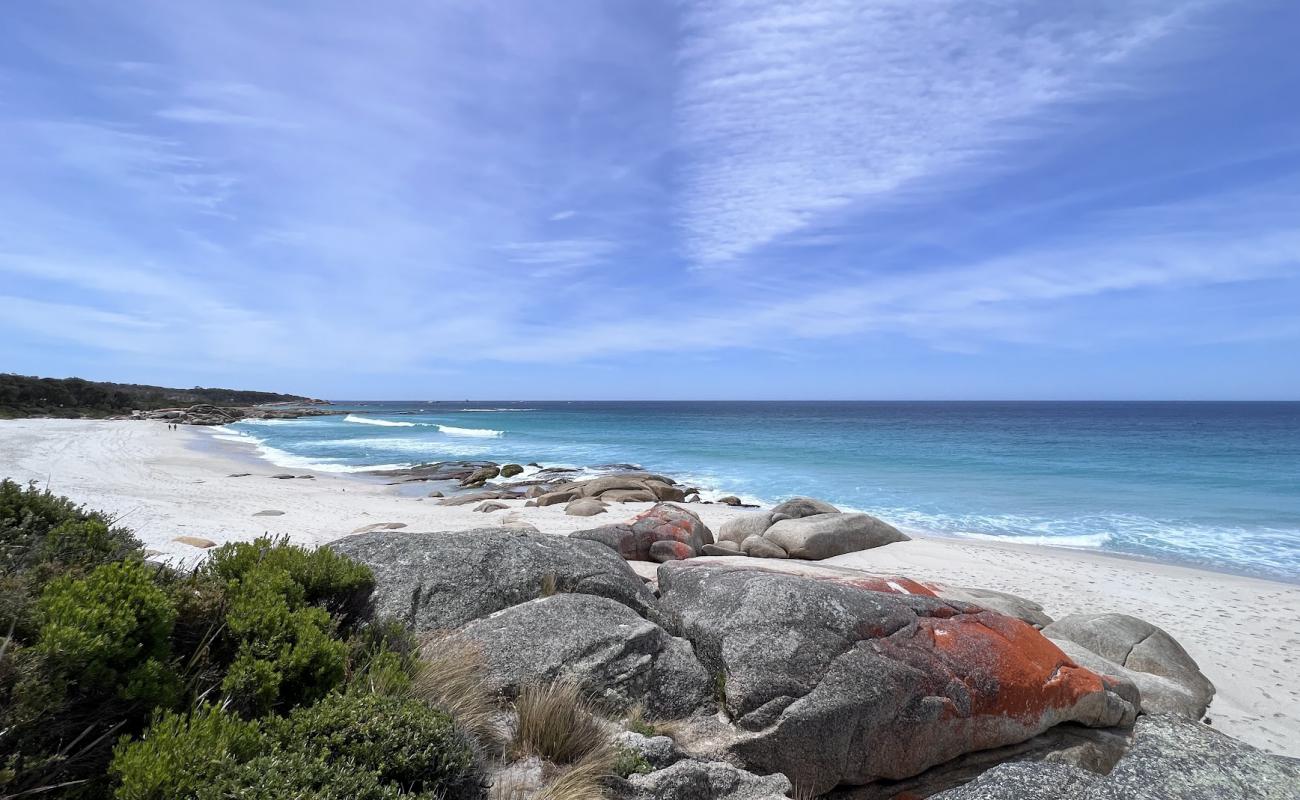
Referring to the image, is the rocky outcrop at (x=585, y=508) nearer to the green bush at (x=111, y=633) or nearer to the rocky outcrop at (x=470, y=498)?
the rocky outcrop at (x=470, y=498)

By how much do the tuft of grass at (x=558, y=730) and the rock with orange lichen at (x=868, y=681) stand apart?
1.13 m

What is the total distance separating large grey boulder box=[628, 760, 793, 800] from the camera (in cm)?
429

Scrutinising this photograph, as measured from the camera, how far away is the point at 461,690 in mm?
4785

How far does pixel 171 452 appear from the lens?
3434 cm

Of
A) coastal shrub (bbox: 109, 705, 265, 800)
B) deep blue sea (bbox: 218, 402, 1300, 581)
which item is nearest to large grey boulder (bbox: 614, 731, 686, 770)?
coastal shrub (bbox: 109, 705, 265, 800)

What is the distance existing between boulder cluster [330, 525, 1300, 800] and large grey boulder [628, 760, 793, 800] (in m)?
0.01

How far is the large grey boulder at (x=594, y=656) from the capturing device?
5410 mm

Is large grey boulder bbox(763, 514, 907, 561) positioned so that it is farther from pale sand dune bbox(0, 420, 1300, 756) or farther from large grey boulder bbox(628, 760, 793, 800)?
large grey boulder bbox(628, 760, 793, 800)

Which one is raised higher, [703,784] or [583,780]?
[583,780]

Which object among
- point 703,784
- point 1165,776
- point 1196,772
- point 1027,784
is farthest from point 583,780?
point 1196,772

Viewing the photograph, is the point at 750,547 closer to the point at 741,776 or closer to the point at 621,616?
the point at 621,616

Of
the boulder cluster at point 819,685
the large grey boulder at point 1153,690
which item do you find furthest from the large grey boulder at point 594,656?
the large grey boulder at point 1153,690

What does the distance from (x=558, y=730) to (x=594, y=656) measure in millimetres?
1074

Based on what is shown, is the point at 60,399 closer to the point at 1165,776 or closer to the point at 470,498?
the point at 470,498
